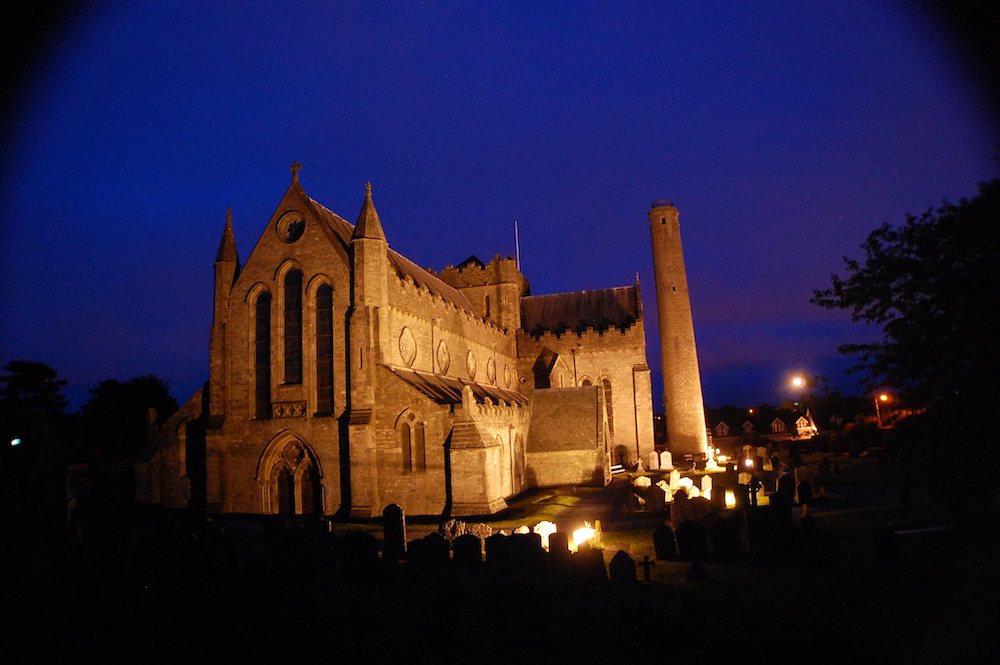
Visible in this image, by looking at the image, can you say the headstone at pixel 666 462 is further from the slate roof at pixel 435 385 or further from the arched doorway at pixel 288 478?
the arched doorway at pixel 288 478

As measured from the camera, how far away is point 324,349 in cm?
2406

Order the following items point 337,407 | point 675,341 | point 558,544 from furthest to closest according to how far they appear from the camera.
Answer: point 675,341
point 337,407
point 558,544

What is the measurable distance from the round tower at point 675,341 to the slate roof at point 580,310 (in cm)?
243

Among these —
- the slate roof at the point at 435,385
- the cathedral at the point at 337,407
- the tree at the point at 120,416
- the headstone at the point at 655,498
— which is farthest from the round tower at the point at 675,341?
the tree at the point at 120,416

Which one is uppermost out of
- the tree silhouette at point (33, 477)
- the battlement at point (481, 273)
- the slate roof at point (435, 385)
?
the battlement at point (481, 273)

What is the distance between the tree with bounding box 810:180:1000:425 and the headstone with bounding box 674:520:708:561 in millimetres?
5540

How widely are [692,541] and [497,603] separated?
6.48 m

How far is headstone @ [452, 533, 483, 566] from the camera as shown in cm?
1381

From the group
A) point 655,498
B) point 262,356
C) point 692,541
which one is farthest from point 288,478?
point 692,541

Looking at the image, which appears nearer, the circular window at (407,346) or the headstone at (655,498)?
the headstone at (655,498)

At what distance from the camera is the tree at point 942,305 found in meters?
8.72

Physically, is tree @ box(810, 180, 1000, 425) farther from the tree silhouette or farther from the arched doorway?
the tree silhouette

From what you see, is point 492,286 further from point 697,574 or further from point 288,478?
point 697,574

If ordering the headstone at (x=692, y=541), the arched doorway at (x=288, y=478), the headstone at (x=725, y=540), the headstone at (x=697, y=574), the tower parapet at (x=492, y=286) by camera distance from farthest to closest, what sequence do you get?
1. the tower parapet at (x=492, y=286)
2. the arched doorway at (x=288, y=478)
3. the headstone at (x=725, y=540)
4. the headstone at (x=692, y=541)
5. the headstone at (x=697, y=574)
